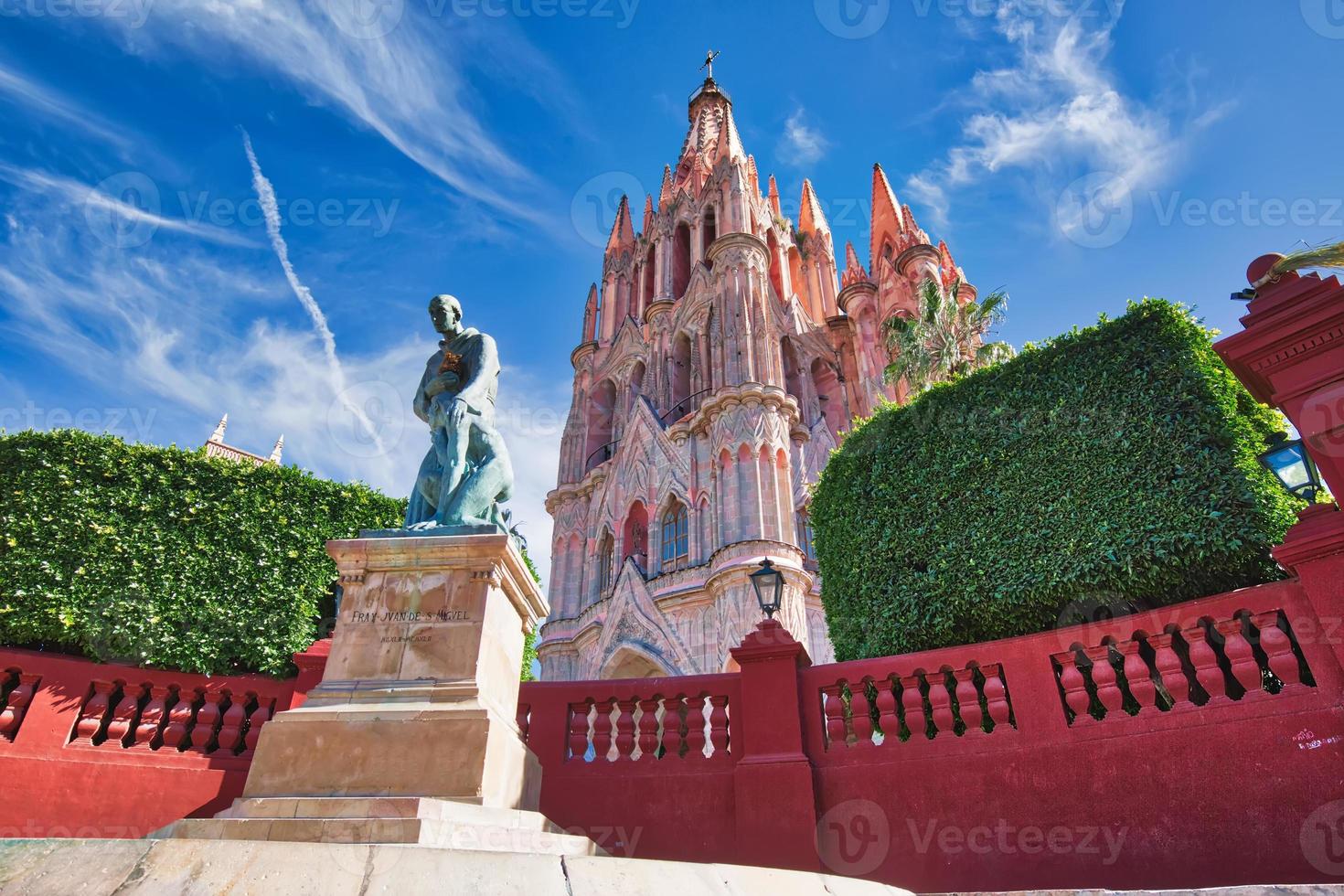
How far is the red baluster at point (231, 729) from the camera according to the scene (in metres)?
6.42

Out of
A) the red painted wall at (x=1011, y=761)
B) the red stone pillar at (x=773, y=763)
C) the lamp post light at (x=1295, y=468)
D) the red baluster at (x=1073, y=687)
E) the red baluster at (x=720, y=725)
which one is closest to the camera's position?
the red painted wall at (x=1011, y=761)

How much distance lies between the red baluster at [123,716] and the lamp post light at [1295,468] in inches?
354

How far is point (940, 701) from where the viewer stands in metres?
5.62

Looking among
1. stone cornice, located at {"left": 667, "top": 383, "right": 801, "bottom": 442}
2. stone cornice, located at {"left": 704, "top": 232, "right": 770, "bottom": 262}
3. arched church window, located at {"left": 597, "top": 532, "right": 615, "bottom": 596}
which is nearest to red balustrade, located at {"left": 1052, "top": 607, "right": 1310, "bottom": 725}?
stone cornice, located at {"left": 667, "top": 383, "right": 801, "bottom": 442}

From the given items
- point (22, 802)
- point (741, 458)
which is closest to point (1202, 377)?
point (22, 802)

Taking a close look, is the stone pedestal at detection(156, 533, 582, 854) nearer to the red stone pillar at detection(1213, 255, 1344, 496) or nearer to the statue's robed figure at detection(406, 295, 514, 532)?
the statue's robed figure at detection(406, 295, 514, 532)

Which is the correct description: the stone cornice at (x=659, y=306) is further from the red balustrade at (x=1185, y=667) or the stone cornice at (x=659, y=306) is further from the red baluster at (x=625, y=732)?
the red balustrade at (x=1185, y=667)

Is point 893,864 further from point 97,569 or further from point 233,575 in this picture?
point 97,569

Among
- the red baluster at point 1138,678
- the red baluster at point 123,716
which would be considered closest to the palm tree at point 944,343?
the red baluster at point 1138,678

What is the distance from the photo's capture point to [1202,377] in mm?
6473

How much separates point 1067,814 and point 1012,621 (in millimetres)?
A: 1918

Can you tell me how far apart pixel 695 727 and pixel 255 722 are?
13.1ft

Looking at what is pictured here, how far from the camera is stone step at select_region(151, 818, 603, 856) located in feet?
11.3

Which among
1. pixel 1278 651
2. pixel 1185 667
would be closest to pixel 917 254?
pixel 1185 667
